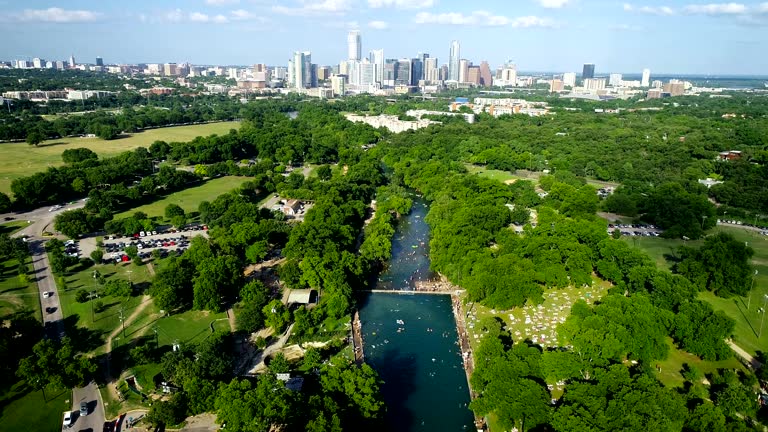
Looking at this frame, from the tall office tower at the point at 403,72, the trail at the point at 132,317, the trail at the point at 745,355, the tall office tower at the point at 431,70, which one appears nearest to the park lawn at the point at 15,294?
the trail at the point at 132,317

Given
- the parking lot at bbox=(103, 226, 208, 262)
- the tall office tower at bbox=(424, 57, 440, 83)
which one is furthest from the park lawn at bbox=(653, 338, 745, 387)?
the tall office tower at bbox=(424, 57, 440, 83)

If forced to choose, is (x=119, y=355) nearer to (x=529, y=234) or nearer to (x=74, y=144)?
(x=529, y=234)

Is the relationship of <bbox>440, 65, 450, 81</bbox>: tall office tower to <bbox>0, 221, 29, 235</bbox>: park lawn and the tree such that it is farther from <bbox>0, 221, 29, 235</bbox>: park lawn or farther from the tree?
the tree

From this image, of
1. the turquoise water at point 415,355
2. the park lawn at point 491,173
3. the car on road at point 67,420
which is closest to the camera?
the car on road at point 67,420

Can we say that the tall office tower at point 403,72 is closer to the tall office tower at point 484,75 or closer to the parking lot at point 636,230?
the tall office tower at point 484,75

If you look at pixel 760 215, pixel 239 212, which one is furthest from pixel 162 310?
pixel 760 215

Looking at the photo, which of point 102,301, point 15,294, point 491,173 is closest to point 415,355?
point 102,301
